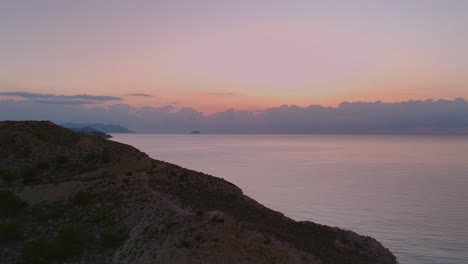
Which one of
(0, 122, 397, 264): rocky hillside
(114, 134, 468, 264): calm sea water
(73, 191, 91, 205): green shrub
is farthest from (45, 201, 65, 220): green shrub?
(114, 134, 468, 264): calm sea water

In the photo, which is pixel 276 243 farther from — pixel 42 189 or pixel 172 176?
pixel 42 189

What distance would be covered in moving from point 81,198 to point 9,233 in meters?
3.51

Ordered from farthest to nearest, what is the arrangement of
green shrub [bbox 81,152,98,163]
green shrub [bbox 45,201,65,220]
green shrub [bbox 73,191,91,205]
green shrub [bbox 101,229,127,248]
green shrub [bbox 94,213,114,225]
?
green shrub [bbox 81,152,98,163] → green shrub [bbox 73,191,91,205] → green shrub [bbox 45,201,65,220] → green shrub [bbox 94,213,114,225] → green shrub [bbox 101,229,127,248]

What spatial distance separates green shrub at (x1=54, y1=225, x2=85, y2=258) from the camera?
61.9 feet

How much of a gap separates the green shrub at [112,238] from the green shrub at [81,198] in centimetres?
368

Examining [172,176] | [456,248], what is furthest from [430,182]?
[172,176]

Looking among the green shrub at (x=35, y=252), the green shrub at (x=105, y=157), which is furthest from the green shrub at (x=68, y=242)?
the green shrub at (x=105, y=157)

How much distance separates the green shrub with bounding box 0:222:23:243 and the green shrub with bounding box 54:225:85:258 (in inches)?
71.7

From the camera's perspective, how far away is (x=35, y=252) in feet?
60.5

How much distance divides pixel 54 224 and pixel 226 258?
8891mm

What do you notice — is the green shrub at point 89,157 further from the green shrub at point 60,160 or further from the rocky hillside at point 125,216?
the green shrub at point 60,160

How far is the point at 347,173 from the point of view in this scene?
95000 mm

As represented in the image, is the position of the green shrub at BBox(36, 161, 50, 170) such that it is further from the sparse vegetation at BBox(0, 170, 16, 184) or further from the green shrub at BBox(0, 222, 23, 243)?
the green shrub at BBox(0, 222, 23, 243)

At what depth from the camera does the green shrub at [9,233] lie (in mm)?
20266
